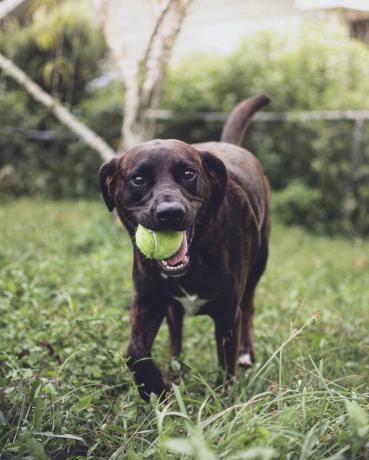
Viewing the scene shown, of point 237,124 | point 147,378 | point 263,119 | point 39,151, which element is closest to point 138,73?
point 237,124

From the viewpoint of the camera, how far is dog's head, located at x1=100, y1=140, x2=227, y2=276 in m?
2.68

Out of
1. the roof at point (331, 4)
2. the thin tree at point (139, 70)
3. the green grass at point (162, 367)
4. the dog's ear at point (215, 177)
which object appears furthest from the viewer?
the roof at point (331, 4)

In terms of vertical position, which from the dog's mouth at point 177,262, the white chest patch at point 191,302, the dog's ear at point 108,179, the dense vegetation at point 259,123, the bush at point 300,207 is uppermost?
the dog's ear at point 108,179

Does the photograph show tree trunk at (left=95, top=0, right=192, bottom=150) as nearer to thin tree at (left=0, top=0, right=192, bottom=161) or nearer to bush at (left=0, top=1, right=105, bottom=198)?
thin tree at (left=0, top=0, right=192, bottom=161)

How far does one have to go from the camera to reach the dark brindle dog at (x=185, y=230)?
9.12ft

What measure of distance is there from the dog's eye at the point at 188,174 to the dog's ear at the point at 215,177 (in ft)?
0.60

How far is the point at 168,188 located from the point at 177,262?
1.10ft

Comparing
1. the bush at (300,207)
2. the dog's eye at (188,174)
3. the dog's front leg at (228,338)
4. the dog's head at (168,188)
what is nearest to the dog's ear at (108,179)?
the dog's head at (168,188)

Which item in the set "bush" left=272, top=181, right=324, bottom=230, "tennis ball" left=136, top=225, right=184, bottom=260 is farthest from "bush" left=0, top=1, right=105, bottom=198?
"tennis ball" left=136, top=225, right=184, bottom=260

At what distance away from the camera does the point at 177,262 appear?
2738 mm

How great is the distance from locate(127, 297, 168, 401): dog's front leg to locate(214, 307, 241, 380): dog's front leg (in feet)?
1.07

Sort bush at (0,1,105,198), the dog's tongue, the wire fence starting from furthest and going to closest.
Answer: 1. bush at (0,1,105,198)
2. the wire fence
3. the dog's tongue

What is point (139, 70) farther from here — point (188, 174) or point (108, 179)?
point (188, 174)

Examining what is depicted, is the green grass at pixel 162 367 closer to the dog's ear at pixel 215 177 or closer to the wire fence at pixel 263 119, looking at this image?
the dog's ear at pixel 215 177
